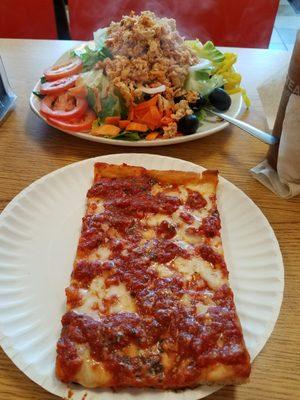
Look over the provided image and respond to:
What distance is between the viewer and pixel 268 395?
117cm

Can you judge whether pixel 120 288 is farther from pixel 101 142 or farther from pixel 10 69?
pixel 10 69

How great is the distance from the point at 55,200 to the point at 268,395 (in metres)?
1.08

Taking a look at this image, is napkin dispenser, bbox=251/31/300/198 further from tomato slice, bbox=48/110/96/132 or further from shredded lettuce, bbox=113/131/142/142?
tomato slice, bbox=48/110/96/132

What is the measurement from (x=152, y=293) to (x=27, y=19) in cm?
294

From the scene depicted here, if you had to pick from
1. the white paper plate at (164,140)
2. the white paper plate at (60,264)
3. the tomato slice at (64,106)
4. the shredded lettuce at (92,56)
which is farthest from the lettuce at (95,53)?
the white paper plate at (60,264)

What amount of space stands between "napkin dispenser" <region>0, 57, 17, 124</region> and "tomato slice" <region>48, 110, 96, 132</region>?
35 cm

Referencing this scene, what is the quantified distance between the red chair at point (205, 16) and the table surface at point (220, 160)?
481 mm

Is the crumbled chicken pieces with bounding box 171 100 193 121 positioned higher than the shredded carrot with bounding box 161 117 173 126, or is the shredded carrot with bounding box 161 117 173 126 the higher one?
the crumbled chicken pieces with bounding box 171 100 193 121

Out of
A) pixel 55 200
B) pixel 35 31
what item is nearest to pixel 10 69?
pixel 35 31

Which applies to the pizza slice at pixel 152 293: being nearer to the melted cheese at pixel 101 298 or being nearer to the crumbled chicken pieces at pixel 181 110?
the melted cheese at pixel 101 298

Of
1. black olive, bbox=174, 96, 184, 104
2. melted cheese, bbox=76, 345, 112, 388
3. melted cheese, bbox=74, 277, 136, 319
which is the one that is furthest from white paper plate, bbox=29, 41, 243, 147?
melted cheese, bbox=76, 345, 112, 388

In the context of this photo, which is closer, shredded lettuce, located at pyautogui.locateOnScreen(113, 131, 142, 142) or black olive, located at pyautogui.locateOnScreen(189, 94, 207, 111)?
shredded lettuce, located at pyautogui.locateOnScreen(113, 131, 142, 142)

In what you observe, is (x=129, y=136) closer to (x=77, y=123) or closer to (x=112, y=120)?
(x=112, y=120)

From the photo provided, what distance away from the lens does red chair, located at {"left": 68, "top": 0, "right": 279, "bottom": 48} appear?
3.14m
